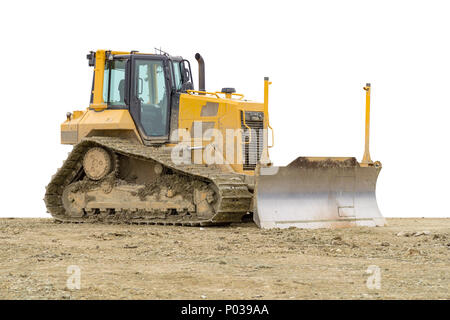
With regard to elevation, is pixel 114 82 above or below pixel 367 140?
above

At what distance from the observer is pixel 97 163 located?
15.0 meters

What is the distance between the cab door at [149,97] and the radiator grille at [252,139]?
5.52 feet

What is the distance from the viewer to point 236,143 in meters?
14.0

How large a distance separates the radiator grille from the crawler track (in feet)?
1.93

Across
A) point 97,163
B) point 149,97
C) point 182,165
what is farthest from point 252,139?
point 97,163

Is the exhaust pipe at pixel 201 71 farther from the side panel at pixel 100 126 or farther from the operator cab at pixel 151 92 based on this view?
the side panel at pixel 100 126

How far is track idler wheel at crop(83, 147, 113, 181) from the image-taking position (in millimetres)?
14820

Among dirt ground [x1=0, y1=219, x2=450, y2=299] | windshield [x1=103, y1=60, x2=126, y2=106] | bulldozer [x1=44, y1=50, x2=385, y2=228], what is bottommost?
dirt ground [x1=0, y1=219, x2=450, y2=299]

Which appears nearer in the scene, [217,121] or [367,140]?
[217,121]

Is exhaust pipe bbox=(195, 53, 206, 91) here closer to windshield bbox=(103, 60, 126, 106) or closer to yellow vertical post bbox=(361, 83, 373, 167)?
windshield bbox=(103, 60, 126, 106)

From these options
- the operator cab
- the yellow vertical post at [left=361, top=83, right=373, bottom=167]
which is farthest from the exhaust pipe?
the yellow vertical post at [left=361, top=83, right=373, bottom=167]

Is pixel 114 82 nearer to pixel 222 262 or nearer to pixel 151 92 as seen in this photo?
pixel 151 92

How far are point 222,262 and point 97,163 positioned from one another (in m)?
6.31
